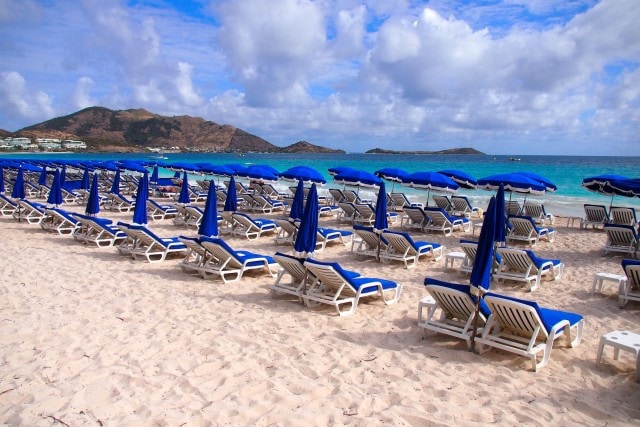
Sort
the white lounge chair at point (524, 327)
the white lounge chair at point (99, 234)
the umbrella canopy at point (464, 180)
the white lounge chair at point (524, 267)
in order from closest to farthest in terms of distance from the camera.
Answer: the white lounge chair at point (524, 327) < the white lounge chair at point (524, 267) < the white lounge chair at point (99, 234) < the umbrella canopy at point (464, 180)

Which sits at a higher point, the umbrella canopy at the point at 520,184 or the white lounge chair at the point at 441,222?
the umbrella canopy at the point at 520,184

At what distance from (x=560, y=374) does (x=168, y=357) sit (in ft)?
11.6

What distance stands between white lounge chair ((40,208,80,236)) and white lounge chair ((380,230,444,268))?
6661 millimetres

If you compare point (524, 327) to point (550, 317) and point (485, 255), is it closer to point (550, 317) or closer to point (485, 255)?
point (550, 317)

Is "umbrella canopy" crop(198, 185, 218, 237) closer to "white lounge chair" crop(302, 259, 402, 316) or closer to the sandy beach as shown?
the sandy beach

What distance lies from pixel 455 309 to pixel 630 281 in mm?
3183

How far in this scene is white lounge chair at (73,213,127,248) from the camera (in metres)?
9.47

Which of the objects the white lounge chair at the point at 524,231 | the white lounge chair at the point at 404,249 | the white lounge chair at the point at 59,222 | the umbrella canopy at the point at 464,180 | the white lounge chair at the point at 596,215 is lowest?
the white lounge chair at the point at 59,222

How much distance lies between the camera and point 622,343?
438 cm

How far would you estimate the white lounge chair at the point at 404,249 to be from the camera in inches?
333

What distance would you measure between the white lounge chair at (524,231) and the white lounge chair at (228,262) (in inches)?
247

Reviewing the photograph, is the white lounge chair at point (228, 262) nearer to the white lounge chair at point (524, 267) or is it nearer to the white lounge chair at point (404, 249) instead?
the white lounge chair at point (404, 249)

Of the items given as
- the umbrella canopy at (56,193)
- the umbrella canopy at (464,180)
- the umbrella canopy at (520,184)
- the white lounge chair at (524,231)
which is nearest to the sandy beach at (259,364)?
the umbrella canopy at (520,184)

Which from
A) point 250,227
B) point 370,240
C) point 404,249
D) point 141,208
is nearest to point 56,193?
point 141,208
